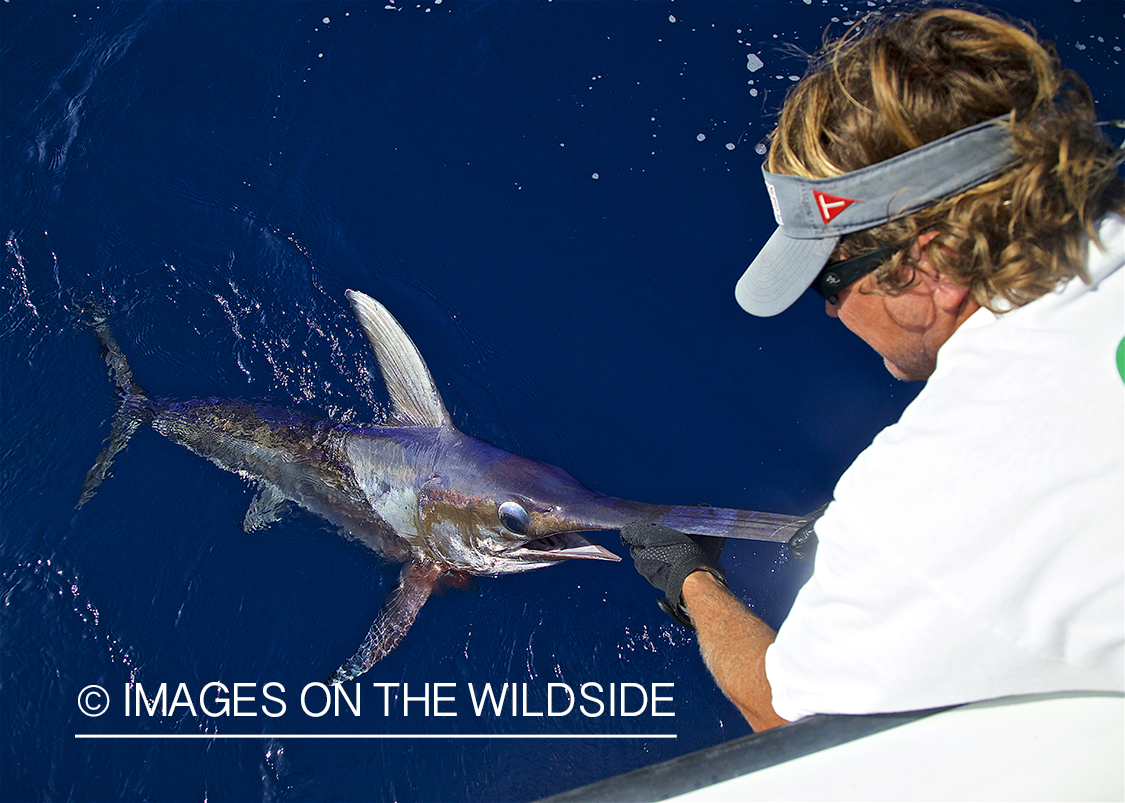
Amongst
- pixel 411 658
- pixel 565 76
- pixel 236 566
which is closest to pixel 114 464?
pixel 236 566

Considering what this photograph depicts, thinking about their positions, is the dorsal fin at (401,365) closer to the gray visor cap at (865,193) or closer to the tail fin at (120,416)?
Answer: the tail fin at (120,416)

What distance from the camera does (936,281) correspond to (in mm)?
1493

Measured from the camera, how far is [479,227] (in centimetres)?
418

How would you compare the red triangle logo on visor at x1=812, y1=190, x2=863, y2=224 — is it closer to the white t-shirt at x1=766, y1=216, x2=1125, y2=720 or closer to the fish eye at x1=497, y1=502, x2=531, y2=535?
the white t-shirt at x1=766, y1=216, x2=1125, y2=720

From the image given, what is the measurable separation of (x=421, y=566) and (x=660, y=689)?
4.06ft

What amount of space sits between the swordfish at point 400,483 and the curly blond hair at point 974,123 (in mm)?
1090

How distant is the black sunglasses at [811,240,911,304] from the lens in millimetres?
1551

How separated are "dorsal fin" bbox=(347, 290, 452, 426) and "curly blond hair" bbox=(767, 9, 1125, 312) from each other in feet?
6.44

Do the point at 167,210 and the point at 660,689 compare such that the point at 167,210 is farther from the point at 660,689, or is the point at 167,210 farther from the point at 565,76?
the point at 660,689

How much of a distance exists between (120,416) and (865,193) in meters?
3.75

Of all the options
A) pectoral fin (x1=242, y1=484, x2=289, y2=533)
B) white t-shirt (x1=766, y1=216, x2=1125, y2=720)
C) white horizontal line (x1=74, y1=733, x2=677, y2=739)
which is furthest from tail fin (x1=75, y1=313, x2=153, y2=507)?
white t-shirt (x1=766, y1=216, x2=1125, y2=720)

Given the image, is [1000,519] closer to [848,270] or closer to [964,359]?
[964,359]

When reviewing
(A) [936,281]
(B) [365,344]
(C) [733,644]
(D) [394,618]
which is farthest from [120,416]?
(A) [936,281]

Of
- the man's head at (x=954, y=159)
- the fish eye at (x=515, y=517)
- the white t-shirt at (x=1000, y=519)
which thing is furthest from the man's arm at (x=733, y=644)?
the man's head at (x=954, y=159)
